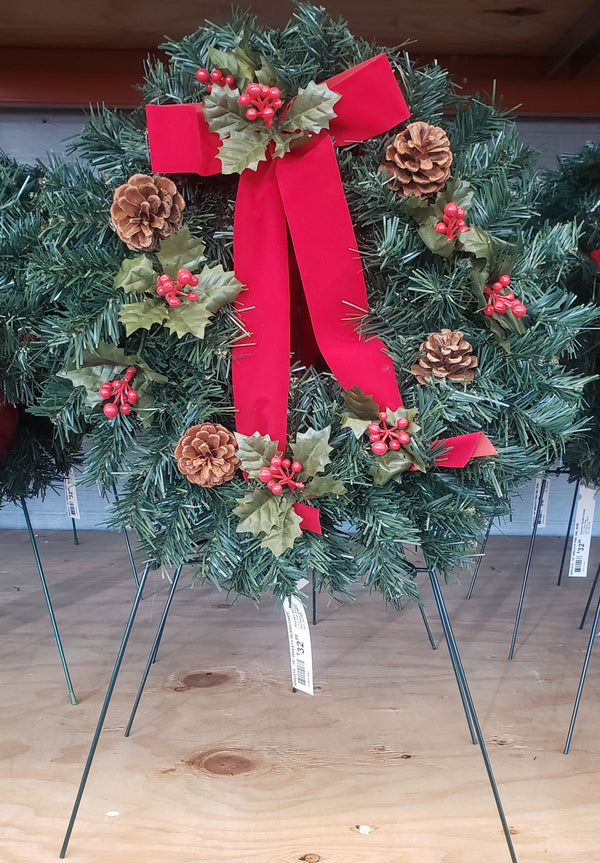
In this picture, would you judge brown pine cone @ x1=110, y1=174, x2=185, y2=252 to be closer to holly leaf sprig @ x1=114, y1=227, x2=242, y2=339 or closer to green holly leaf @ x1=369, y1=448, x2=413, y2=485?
holly leaf sprig @ x1=114, y1=227, x2=242, y2=339

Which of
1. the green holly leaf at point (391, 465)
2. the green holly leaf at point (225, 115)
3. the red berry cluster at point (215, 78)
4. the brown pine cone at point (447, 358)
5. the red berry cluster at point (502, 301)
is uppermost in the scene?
the red berry cluster at point (215, 78)

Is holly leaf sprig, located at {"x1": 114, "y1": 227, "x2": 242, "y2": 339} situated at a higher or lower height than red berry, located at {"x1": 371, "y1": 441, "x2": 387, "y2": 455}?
higher

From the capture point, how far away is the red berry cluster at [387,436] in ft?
1.58

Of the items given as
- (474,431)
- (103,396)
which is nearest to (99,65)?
(103,396)

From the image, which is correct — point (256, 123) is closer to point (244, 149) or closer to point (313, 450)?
point (244, 149)

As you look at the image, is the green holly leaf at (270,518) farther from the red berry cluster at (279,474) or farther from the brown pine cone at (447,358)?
the brown pine cone at (447,358)

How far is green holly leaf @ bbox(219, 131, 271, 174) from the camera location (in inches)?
19.0

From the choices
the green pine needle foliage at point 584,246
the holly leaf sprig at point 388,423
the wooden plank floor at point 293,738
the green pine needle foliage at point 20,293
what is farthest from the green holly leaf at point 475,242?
the wooden plank floor at point 293,738

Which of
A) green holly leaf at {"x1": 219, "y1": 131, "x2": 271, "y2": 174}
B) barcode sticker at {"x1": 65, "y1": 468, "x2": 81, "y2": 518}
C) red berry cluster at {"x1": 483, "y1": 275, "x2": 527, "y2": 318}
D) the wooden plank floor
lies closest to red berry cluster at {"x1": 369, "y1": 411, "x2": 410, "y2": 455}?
red berry cluster at {"x1": 483, "y1": 275, "x2": 527, "y2": 318}

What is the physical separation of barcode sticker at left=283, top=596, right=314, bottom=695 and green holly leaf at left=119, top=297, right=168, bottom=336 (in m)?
0.25

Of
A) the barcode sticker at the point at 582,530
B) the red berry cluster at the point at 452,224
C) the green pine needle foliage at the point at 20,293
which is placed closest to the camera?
the red berry cluster at the point at 452,224

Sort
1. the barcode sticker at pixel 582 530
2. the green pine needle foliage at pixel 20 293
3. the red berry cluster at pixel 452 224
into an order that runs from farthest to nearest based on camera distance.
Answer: the barcode sticker at pixel 582 530, the green pine needle foliage at pixel 20 293, the red berry cluster at pixel 452 224

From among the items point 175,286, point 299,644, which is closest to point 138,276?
point 175,286

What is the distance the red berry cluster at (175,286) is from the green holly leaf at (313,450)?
0.43ft
